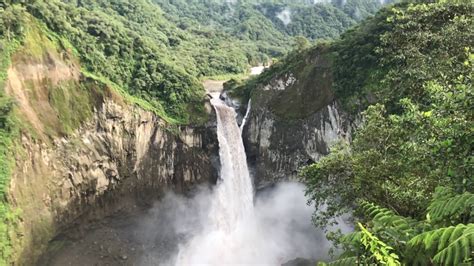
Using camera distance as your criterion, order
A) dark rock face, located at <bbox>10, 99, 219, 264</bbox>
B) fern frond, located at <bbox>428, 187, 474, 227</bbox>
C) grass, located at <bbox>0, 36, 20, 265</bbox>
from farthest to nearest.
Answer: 1. dark rock face, located at <bbox>10, 99, 219, 264</bbox>
2. grass, located at <bbox>0, 36, 20, 265</bbox>
3. fern frond, located at <bbox>428, 187, 474, 227</bbox>

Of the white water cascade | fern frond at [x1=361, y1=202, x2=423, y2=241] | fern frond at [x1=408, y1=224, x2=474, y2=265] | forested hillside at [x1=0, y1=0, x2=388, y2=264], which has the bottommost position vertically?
the white water cascade

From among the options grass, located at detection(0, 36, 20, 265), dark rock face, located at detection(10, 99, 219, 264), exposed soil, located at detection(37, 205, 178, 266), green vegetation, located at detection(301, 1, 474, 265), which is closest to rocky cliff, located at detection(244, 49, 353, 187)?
dark rock face, located at detection(10, 99, 219, 264)

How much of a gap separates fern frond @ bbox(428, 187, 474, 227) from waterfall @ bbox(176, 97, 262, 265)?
24113 mm

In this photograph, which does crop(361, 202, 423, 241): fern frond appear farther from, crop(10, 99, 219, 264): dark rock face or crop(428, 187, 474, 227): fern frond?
crop(10, 99, 219, 264): dark rock face

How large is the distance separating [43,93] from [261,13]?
9033 centimetres

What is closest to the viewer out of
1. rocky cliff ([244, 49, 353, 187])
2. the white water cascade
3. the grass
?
the grass

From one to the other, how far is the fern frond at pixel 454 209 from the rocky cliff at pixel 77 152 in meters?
21.9

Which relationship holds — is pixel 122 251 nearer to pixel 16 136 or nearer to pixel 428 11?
pixel 16 136

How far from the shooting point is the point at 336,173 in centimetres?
1416

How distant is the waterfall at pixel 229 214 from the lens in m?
29.0

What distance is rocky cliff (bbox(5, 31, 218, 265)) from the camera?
77.3 ft

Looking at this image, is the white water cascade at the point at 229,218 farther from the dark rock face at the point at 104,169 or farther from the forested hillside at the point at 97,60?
the forested hillside at the point at 97,60

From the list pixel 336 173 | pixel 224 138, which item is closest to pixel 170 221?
pixel 224 138

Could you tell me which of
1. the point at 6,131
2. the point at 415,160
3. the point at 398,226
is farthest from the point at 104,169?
the point at 398,226
